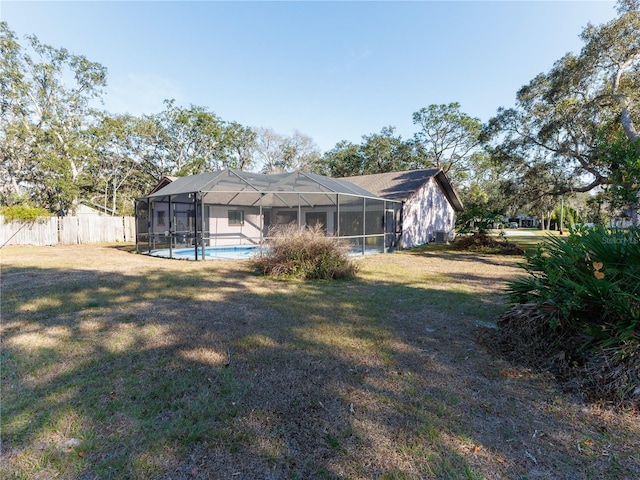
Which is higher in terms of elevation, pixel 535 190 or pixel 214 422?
pixel 535 190

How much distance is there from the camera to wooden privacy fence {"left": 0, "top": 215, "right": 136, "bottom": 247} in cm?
1569

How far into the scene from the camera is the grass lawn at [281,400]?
1907mm

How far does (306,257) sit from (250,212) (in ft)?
37.0

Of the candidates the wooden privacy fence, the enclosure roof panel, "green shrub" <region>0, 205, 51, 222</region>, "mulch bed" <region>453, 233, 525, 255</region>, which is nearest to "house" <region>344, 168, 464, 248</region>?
"mulch bed" <region>453, 233, 525, 255</region>

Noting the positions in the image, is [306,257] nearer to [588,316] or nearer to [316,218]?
[588,316]

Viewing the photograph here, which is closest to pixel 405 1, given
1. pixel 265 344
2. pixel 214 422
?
pixel 265 344

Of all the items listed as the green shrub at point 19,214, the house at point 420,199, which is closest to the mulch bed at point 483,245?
the house at point 420,199

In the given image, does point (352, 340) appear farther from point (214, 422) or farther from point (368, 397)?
point (214, 422)

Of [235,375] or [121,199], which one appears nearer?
[235,375]

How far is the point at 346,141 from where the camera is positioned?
3219 cm

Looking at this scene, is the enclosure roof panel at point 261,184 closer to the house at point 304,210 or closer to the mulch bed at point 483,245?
the house at point 304,210

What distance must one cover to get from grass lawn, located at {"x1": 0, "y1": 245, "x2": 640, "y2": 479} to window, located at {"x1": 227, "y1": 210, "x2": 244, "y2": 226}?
12386 millimetres

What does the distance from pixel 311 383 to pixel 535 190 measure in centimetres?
1872

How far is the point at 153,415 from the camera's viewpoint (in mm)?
2334
